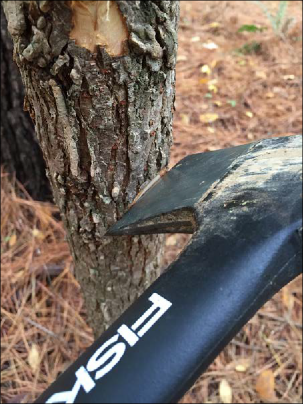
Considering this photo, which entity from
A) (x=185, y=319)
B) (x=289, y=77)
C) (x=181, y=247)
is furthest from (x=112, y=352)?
(x=289, y=77)

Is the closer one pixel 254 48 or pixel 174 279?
pixel 174 279

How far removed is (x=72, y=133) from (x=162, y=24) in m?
0.26

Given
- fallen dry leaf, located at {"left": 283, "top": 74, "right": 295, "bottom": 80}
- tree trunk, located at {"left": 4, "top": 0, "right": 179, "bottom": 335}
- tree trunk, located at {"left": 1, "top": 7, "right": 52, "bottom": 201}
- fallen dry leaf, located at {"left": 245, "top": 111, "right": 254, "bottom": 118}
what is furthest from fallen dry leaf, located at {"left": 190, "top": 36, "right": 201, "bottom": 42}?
tree trunk, located at {"left": 4, "top": 0, "right": 179, "bottom": 335}

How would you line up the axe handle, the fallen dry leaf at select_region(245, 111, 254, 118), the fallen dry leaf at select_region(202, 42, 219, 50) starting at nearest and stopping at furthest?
1. the axe handle
2. the fallen dry leaf at select_region(245, 111, 254, 118)
3. the fallen dry leaf at select_region(202, 42, 219, 50)

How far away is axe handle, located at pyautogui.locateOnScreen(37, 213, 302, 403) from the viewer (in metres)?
0.51

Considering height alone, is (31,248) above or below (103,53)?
below

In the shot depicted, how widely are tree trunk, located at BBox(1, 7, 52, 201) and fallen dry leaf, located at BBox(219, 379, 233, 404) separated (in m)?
1.31

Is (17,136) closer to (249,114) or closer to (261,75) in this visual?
(249,114)

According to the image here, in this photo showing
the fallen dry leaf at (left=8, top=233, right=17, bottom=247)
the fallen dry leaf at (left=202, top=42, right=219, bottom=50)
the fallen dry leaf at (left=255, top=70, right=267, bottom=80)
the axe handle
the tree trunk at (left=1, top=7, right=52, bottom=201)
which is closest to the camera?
the axe handle

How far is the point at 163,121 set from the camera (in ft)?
2.63

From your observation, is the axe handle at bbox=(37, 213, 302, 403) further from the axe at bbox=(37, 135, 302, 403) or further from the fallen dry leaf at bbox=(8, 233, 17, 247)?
the fallen dry leaf at bbox=(8, 233, 17, 247)

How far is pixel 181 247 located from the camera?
193cm

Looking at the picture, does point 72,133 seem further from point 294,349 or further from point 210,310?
point 294,349

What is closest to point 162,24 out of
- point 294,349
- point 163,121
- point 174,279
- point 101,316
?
point 163,121
